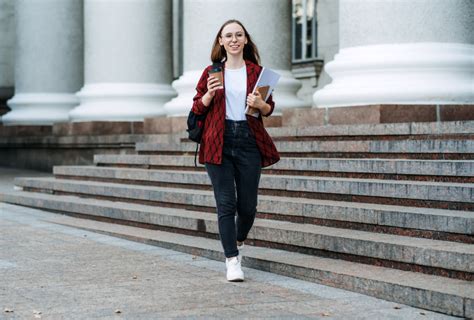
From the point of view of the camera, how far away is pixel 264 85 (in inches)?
291

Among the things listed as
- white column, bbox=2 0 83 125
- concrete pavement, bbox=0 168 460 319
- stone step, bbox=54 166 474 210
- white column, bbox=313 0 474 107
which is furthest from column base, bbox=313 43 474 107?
white column, bbox=2 0 83 125

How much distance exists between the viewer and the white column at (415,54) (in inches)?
433

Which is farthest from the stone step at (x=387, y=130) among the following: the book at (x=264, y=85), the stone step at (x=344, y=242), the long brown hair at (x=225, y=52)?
the book at (x=264, y=85)

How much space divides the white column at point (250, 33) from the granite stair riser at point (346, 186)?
2546mm

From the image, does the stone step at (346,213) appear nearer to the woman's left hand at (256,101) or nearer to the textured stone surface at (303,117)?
the woman's left hand at (256,101)

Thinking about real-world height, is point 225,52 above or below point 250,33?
below

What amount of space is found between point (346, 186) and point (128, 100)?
9229 mm

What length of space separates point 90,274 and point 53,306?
1.37 m

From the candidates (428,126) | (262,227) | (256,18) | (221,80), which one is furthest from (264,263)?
(256,18)

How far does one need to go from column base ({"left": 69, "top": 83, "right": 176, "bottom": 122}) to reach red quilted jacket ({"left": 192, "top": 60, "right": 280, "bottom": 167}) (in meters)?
10.2

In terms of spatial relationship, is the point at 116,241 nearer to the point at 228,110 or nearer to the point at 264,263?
the point at 264,263

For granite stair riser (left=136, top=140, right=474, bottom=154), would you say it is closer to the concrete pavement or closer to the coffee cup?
the concrete pavement

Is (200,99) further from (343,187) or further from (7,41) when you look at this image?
(7,41)

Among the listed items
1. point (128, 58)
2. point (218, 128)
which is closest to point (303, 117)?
point (218, 128)
